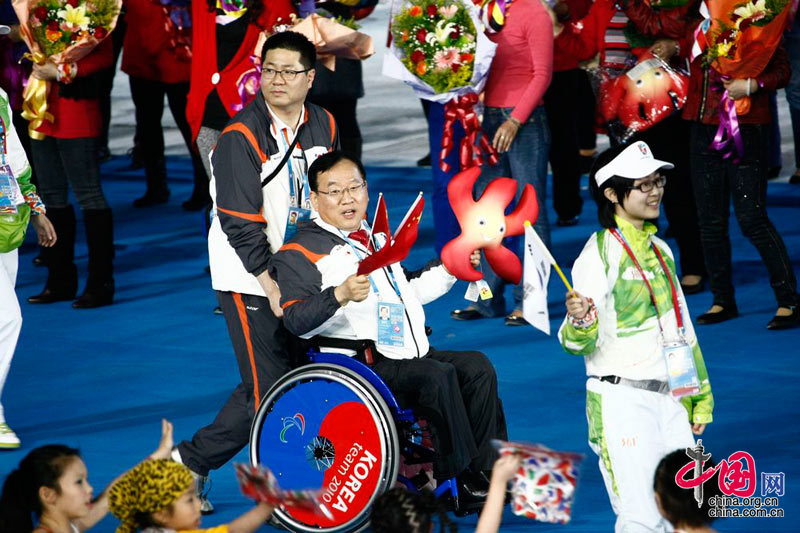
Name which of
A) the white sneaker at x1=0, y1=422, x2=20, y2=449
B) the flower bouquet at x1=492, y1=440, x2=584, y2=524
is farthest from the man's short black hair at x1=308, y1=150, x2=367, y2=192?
the white sneaker at x1=0, y1=422, x2=20, y2=449

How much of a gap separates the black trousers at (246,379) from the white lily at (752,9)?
3.11 metres

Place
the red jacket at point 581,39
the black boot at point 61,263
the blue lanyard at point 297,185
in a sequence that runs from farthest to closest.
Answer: the red jacket at point 581,39 → the black boot at point 61,263 → the blue lanyard at point 297,185

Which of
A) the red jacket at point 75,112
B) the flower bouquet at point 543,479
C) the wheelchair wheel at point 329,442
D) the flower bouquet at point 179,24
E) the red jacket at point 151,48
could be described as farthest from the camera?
the red jacket at point 151,48

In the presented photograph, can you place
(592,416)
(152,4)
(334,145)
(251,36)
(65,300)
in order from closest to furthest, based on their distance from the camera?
(592,416), (334,145), (251,36), (65,300), (152,4)

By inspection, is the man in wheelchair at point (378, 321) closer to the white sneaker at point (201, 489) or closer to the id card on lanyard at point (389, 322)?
the id card on lanyard at point (389, 322)

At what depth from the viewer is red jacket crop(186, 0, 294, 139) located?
289 inches

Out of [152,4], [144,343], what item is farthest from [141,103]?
[144,343]

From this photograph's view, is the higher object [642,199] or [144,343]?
[642,199]

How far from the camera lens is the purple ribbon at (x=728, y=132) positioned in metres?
7.17

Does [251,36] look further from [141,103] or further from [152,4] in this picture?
[141,103]

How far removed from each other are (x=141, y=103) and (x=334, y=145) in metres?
5.91

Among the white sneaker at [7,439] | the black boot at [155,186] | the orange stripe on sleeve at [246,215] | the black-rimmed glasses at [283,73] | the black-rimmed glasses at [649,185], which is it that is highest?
the black-rimmed glasses at [283,73]

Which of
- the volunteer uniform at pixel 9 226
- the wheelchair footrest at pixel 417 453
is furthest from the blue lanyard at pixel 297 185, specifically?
the volunteer uniform at pixel 9 226

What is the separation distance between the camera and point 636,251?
4547 millimetres
